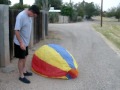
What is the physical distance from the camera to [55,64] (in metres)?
7.80

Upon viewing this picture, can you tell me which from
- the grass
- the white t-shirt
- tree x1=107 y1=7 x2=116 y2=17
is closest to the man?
the white t-shirt

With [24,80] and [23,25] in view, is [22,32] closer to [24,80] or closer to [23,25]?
[23,25]

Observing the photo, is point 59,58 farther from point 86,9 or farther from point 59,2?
point 86,9

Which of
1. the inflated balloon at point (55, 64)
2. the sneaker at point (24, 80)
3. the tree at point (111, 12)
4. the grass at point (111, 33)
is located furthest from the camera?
the tree at point (111, 12)

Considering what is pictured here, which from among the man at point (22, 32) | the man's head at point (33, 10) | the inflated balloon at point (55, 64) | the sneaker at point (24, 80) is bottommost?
the sneaker at point (24, 80)

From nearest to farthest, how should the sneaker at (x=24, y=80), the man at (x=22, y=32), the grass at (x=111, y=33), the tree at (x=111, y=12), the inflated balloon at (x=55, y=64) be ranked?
the man at (x=22, y=32)
the sneaker at (x=24, y=80)
the inflated balloon at (x=55, y=64)
the grass at (x=111, y=33)
the tree at (x=111, y=12)

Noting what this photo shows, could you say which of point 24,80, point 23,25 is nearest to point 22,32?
point 23,25

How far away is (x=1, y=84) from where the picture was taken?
23.3ft

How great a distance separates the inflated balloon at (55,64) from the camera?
771 cm

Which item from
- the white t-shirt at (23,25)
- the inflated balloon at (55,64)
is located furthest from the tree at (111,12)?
the white t-shirt at (23,25)

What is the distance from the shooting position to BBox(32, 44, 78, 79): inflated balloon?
25.3 feet

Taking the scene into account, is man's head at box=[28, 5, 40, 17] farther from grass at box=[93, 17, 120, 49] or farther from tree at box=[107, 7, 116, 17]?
tree at box=[107, 7, 116, 17]

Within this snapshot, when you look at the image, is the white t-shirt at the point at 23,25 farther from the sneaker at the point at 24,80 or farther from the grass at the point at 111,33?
the grass at the point at 111,33

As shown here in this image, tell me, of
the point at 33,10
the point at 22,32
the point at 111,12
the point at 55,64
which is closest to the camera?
the point at 33,10
